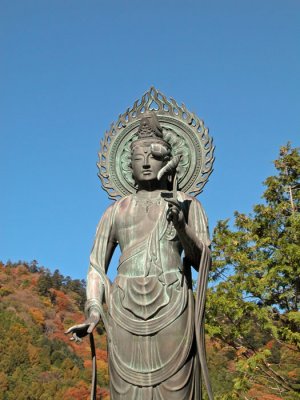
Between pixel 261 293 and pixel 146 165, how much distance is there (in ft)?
36.2

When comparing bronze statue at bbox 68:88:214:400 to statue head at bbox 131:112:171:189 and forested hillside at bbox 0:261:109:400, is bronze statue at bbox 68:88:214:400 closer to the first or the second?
statue head at bbox 131:112:171:189

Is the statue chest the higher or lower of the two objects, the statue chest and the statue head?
the lower

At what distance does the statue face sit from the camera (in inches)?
219

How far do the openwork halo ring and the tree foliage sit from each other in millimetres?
9640

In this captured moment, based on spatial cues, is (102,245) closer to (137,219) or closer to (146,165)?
(137,219)

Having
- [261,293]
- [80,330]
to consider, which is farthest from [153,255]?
[261,293]

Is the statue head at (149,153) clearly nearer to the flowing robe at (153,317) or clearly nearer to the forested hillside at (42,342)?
the flowing robe at (153,317)

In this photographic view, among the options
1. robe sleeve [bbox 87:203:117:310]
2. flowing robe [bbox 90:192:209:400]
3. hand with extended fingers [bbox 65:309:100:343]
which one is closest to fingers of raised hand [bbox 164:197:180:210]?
flowing robe [bbox 90:192:209:400]

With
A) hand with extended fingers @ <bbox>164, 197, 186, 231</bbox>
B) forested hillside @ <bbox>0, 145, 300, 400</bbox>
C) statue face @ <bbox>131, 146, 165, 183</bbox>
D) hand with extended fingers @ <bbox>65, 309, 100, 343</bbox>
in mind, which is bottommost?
hand with extended fingers @ <bbox>65, 309, 100, 343</bbox>

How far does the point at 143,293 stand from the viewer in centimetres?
497

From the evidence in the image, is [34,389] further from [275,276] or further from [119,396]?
[119,396]

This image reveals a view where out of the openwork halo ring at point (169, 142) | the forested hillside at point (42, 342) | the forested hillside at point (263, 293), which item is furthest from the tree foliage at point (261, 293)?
the forested hillside at point (42, 342)

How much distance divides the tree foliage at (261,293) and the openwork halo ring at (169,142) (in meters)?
9.64

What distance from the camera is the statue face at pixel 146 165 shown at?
557 centimetres
